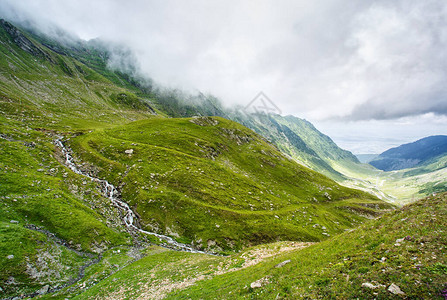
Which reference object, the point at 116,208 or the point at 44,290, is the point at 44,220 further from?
the point at 116,208

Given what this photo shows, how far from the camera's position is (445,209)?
14.4m

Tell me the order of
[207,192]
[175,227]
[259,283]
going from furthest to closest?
[207,192] < [175,227] < [259,283]

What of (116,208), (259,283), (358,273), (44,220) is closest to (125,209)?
(116,208)

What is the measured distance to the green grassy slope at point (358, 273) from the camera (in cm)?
940

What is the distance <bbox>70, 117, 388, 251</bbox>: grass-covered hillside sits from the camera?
4831cm

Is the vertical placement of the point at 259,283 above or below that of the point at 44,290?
below

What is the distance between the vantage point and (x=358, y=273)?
37.4ft

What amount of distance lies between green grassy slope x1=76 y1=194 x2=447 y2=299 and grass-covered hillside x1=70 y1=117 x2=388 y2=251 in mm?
23191

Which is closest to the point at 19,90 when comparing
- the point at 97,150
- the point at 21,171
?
the point at 97,150

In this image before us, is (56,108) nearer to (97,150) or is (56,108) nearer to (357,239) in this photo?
Result: (97,150)

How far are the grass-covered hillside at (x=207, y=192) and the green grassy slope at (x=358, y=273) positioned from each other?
913 inches

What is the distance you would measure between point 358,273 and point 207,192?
52004mm

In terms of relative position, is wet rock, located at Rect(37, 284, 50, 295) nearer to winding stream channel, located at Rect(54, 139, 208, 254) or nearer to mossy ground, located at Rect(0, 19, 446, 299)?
mossy ground, located at Rect(0, 19, 446, 299)

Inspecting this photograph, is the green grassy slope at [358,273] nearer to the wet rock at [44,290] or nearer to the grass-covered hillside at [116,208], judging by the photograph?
the wet rock at [44,290]
